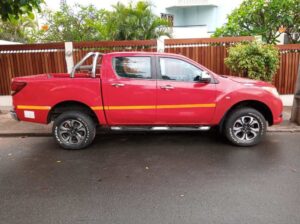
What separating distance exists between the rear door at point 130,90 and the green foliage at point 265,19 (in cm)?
663

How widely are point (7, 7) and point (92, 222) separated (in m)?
6.04

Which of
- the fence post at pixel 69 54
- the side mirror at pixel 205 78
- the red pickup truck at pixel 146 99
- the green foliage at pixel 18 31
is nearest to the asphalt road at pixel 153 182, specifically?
the red pickup truck at pixel 146 99

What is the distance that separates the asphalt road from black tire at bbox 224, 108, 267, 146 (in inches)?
8.6

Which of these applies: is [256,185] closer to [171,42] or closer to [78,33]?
[171,42]

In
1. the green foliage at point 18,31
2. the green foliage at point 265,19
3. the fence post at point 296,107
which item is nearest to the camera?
the fence post at point 296,107

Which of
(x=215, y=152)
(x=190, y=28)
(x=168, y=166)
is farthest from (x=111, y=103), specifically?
(x=190, y=28)

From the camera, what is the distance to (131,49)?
916 cm

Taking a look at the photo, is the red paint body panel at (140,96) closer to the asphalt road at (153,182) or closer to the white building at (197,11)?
the asphalt road at (153,182)

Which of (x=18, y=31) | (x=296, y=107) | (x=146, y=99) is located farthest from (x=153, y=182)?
(x=18, y=31)

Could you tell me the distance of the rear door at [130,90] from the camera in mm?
5676

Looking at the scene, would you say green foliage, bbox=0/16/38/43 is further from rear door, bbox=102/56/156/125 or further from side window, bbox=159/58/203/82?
side window, bbox=159/58/203/82

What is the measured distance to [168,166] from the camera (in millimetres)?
4922

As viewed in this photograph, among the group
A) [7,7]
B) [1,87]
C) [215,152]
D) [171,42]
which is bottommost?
[215,152]

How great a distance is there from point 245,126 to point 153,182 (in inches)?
96.4
